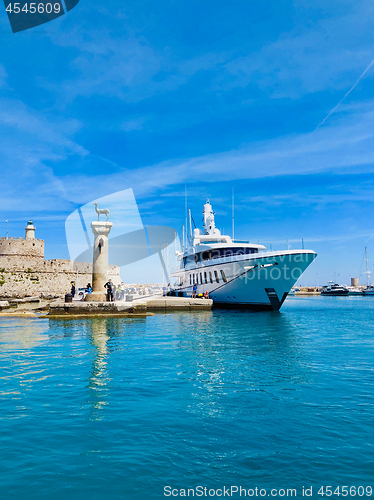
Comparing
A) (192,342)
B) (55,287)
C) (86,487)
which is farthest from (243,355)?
(55,287)

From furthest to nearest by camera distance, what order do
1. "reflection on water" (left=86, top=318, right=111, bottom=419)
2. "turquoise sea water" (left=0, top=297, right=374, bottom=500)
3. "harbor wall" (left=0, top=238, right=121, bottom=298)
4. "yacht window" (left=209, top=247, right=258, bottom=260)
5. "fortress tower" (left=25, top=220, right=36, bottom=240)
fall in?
"fortress tower" (left=25, top=220, right=36, bottom=240), "harbor wall" (left=0, top=238, right=121, bottom=298), "yacht window" (left=209, top=247, right=258, bottom=260), "reflection on water" (left=86, top=318, right=111, bottom=419), "turquoise sea water" (left=0, top=297, right=374, bottom=500)

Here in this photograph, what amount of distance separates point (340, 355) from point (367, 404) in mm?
5439

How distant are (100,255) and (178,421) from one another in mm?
17008

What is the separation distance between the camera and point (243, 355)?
11750 mm

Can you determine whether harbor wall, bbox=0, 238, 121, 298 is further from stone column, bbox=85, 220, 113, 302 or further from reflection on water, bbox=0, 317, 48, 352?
reflection on water, bbox=0, 317, 48, 352

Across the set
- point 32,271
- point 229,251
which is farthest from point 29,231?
point 229,251

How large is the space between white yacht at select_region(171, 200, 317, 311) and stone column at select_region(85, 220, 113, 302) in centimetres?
1087

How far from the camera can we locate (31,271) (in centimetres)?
4850

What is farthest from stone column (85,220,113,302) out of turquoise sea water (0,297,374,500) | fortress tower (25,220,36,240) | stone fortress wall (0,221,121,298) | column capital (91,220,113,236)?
fortress tower (25,220,36,240)

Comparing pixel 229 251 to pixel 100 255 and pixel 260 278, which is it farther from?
pixel 100 255

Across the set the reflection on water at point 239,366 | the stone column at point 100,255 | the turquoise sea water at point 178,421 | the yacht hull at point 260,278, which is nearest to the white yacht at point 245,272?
the yacht hull at point 260,278

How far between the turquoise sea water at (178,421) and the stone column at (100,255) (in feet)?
32.7

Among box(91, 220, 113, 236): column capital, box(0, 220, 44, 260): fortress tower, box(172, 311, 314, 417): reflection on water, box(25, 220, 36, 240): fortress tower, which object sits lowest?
box(172, 311, 314, 417): reflection on water

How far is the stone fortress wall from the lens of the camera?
46.8 m
